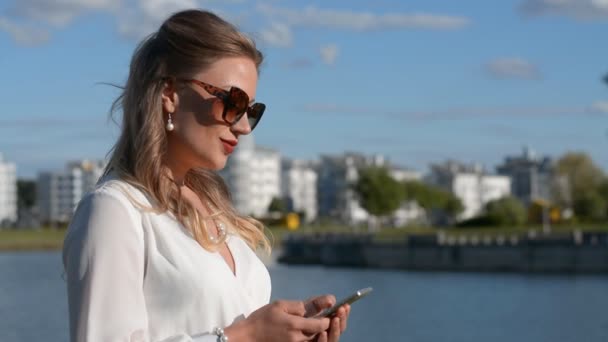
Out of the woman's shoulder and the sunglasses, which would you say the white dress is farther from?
the sunglasses

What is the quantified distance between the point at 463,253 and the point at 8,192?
391ft

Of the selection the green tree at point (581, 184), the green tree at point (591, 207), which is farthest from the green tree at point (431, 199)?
the green tree at point (591, 207)

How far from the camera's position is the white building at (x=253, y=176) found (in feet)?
463

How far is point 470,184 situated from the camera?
174 metres

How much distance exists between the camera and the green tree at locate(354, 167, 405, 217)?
89188mm

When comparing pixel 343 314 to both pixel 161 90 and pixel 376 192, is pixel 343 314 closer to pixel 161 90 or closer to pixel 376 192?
pixel 161 90

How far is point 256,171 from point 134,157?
5748 inches

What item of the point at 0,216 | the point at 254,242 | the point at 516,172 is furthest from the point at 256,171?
the point at 254,242

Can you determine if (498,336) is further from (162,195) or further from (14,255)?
(14,255)

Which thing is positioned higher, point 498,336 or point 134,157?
point 134,157

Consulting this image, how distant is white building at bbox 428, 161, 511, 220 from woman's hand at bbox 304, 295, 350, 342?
6660 inches

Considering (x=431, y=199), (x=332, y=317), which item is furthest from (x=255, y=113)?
(x=431, y=199)

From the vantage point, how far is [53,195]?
550ft

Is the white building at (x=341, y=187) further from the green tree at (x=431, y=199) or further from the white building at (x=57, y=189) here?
the white building at (x=57, y=189)
